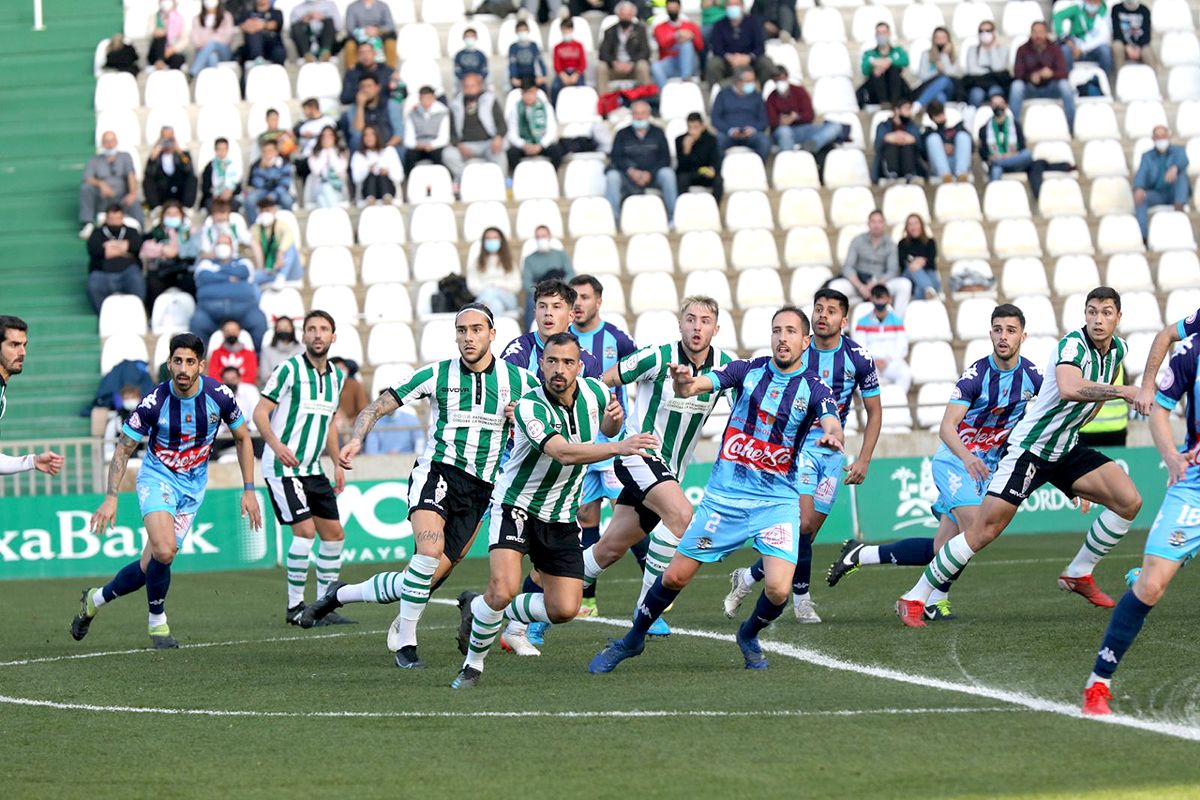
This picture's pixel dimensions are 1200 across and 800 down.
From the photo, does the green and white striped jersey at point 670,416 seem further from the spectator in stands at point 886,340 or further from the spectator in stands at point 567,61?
the spectator in stands at point 567,61

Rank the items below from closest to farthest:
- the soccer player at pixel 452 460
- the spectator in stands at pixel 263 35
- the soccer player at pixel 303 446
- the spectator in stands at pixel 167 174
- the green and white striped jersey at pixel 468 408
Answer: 1. the soccer player at pixel 452 460
2. the green and white striped jersey at pixel 468 408
3. the soccer player at pixel 303 446
4. the spectator in stands at pixel 167 174
5. the spectator in stands at pixel 263 35

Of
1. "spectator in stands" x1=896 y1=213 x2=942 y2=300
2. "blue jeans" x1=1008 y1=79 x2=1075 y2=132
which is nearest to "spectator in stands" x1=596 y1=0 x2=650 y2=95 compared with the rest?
"spectator in stands" x1=896 y1=213 x2=942 y2=300

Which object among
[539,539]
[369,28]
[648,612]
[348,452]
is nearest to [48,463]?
[348,452]

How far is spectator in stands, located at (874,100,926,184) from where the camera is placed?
79.1ft

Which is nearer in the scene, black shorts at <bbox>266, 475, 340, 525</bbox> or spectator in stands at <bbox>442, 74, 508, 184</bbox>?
black shorts at <bbox>266, 475, 340, 525</bbox>

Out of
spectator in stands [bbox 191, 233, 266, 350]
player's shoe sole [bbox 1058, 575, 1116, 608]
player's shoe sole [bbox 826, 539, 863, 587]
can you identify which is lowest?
player's shoe sole [bbox 1058, 575, 1116, 608]

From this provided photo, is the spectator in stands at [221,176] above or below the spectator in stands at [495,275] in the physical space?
above

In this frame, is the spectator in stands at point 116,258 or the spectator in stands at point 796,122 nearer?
the spectator in stands at point 116,258

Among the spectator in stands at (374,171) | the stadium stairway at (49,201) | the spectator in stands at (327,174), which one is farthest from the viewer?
the spectator in stands at (327,174)

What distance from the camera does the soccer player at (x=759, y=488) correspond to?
9742 millimetres

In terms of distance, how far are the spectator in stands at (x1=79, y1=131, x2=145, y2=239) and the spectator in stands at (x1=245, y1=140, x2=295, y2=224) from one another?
1599 mm

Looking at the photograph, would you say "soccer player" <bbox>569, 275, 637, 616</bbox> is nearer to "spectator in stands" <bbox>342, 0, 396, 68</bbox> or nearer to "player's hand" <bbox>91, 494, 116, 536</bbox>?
"player's hand" <bbox>91, 494, 116, 536</bbox>

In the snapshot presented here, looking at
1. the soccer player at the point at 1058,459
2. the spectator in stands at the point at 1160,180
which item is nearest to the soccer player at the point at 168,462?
the soccer player at the point at 1058,459

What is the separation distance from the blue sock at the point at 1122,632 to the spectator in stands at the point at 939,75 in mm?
17623
